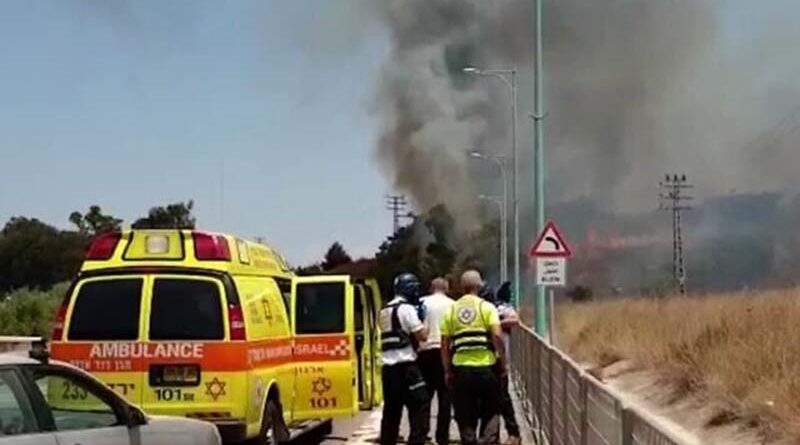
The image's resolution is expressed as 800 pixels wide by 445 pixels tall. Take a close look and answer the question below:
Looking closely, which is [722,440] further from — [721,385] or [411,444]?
[411,444]

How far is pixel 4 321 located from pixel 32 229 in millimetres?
50542

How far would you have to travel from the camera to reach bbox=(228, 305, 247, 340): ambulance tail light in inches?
512

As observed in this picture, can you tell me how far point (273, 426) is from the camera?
14.3 meters

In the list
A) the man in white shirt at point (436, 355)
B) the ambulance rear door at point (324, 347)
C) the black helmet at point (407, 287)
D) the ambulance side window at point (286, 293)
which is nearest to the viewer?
the black helmet at point (407, 287)

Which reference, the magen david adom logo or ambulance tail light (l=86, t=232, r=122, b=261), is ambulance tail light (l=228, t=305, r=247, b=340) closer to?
ambulance tail light (l=86, t=232, r=122, b=261)

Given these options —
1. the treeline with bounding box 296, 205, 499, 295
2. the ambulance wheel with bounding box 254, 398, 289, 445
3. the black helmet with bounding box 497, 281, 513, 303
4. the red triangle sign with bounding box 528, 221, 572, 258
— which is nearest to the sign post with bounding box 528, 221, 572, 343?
the red triangle sign with bounding box 528, 221, 572, 258

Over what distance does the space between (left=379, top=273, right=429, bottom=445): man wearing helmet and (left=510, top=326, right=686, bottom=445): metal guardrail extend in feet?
3.85

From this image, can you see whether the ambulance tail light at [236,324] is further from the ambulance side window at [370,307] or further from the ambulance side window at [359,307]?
the ambulance side window at [370,307]

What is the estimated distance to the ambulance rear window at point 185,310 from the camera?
13023 millimetres

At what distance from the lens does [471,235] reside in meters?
86.9

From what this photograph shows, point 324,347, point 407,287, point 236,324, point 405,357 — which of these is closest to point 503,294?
point 324,347

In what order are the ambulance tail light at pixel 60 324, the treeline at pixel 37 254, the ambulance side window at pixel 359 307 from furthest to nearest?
the treeline at pixel 37 254 → the ambulance side window at pixel 359 307 → the ambulance tail light at pixel 60 324

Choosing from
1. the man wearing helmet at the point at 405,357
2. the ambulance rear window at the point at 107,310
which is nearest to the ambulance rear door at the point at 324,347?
the man wearing helmet at the point at 405,357

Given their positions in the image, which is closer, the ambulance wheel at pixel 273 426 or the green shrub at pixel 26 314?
the ambulance wheel at pixel 273 426
